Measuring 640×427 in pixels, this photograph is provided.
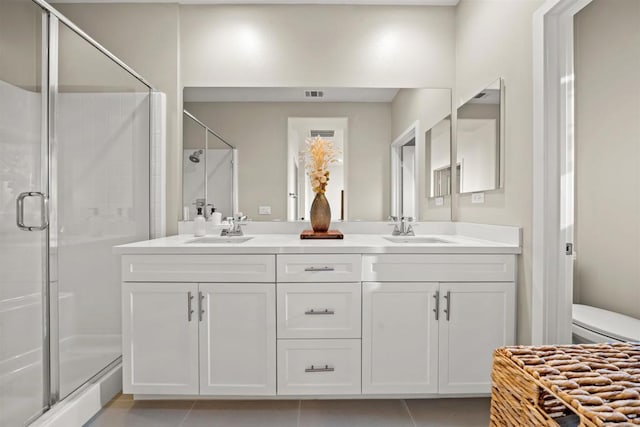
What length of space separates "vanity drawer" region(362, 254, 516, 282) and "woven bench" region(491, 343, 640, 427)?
65 centimetres

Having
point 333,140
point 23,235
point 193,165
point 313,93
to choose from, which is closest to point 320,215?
point 333,140

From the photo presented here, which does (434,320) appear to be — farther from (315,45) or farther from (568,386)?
(315,45)

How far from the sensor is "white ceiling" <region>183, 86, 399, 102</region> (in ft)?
8.00

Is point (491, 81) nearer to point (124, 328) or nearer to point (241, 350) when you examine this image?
point (241, 350)

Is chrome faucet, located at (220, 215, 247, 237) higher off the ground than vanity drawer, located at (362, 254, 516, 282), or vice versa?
chrome faucet, located at (220, 215, 247, 237)

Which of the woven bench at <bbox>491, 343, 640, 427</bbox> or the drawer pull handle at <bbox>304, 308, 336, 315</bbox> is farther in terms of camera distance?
the drawer pull handle at <bbox>304, 308, 336, 315</bbox>

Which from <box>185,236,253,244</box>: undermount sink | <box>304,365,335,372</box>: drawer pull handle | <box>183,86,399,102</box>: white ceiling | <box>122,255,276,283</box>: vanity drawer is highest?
<box>183,86,399,102</box>: white ceiling

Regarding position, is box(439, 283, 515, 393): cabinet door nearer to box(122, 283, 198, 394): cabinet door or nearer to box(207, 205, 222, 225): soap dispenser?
box(122, 283, 198, 394): cabinet door

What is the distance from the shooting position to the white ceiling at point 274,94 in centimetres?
244

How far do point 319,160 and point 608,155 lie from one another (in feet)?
5.49

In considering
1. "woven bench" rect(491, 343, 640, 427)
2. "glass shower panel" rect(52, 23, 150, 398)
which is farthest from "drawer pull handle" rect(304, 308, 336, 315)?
"glass shower panel" rect(52, 23, 150, 398)

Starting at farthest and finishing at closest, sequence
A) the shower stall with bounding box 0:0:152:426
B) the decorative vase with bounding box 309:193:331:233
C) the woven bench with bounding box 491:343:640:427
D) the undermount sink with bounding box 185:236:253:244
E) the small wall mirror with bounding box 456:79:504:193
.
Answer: the decorative vase with bounding box 309:193:331:233 → the undermount sink with bounding box 185:236:253:244 → the small wall mirror with bounding box 456:79:504:193 → the shower stall with bounding box 0:0:152:426 → the woven bench with bounding box 491:343:640:427

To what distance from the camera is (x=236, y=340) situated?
5.75 ft

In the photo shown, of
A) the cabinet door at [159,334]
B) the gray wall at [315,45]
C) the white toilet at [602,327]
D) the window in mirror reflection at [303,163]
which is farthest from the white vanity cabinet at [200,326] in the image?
the white toilet at [602,327]
